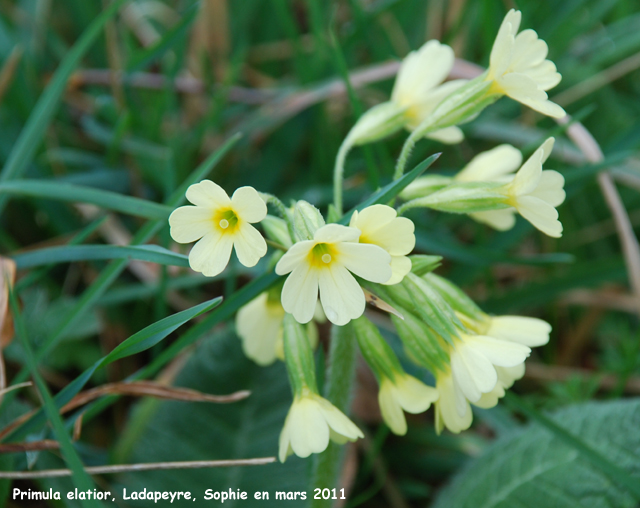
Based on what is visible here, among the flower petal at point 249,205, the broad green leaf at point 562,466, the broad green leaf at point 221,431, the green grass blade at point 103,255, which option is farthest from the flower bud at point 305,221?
the broad green leaf at point 562,466

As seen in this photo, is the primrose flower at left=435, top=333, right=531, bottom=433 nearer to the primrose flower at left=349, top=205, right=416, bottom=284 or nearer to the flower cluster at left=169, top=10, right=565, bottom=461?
the flower cluster at left=169, top=10, right=565, bottom=461

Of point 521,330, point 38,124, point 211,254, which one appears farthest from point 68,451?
point 38,124

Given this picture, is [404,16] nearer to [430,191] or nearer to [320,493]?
[430,191]

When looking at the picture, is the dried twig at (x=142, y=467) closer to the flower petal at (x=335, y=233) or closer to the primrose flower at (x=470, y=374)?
the primrose flower at (x=470, y=374)

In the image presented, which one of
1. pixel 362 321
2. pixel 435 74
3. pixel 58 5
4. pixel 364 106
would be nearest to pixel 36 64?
pixel 58 5

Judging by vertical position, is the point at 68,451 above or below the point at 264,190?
below

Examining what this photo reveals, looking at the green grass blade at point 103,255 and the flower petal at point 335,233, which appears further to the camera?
the green grass blade at point 103,255

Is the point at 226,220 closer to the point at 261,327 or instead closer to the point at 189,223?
the point at 189,223
